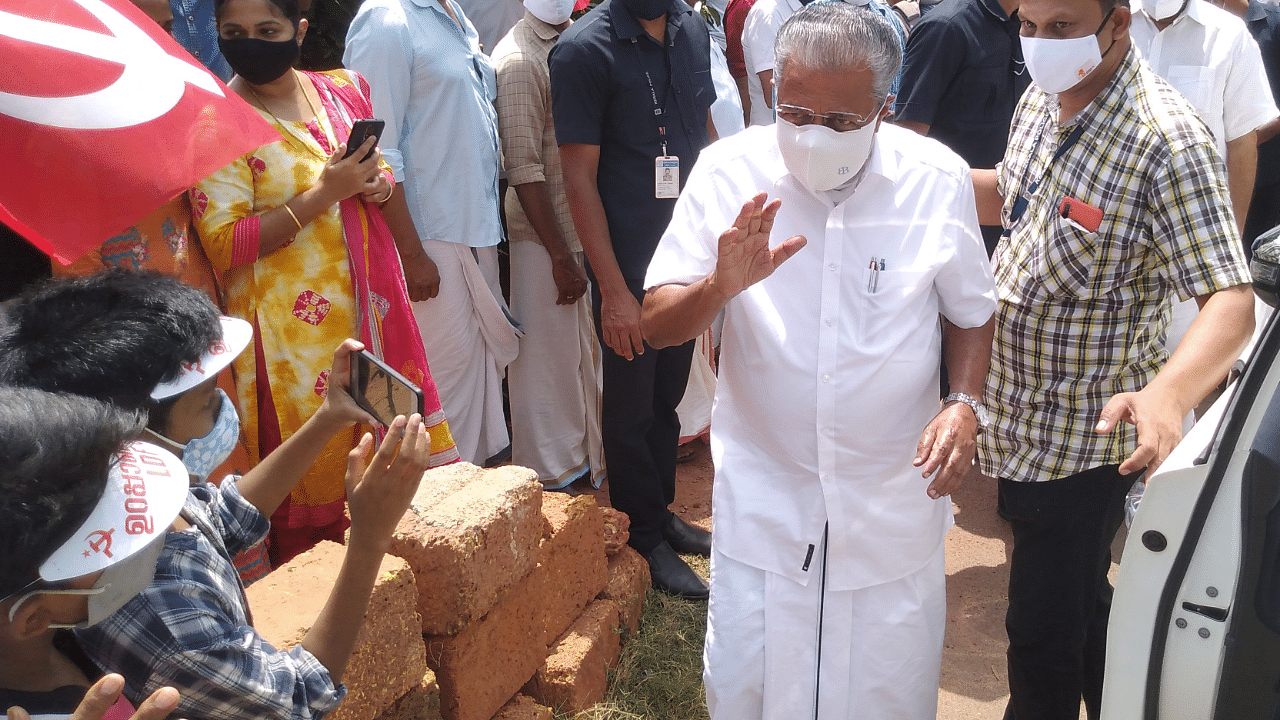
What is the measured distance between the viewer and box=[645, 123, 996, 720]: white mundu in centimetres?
239

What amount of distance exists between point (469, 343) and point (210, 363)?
235cm

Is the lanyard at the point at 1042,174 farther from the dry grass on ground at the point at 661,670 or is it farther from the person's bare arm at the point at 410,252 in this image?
the person's bare arm at the point at 410,252

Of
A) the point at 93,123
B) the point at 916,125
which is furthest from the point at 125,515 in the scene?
the point at 916,125

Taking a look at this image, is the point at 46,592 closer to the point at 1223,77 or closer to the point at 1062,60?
the point at 1062,60

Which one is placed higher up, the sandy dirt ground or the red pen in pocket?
the red pen in pocket

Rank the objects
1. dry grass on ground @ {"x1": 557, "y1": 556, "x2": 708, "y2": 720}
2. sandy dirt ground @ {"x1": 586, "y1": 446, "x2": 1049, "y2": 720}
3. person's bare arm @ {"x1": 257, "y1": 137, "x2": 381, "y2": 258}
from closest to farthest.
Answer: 1. person's bare arm @ {"x1": 257, "y1": 137, "x2": 381, "y2": 258}
2. dry grass on ground @ {"x1": 557, "y1": 556, "x2": 708, "y2": 720}
3. sandy dirt ground @ {"x1": 586, "y1": 446, "x2": 1049, "y2": 720}

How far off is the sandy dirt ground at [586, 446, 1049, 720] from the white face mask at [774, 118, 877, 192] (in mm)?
1926

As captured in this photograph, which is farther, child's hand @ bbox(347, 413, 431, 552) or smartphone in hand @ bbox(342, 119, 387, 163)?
smartphone in hand @ bbox(342, 119, 387, 163)

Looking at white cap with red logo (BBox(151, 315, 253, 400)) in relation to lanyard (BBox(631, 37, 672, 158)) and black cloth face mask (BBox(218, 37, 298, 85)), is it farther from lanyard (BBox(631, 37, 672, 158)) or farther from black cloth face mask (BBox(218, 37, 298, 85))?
lanyard (BBox(631, 37, 672, 158))

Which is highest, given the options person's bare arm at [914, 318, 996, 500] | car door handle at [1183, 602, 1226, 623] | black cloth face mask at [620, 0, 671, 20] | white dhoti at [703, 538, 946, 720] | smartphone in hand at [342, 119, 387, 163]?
black cloth face mask at [620, 0, 671, 20]

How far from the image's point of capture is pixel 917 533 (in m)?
2.50

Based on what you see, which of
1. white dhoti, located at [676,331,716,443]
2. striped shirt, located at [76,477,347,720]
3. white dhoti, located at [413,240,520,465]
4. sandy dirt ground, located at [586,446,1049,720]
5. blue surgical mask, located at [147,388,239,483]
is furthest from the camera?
white dhoti, located at [676,331,716,443]

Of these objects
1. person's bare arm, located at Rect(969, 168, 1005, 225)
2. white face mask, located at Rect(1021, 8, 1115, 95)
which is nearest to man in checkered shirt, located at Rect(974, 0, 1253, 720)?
white face mask, located at Rect(1021, 8, 1115, 95)

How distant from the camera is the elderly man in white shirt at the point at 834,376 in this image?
2332mm
